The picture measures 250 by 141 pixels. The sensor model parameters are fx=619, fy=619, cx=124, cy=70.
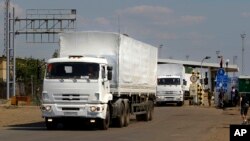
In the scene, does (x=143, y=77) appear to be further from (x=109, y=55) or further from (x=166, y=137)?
(x=166, y=137)

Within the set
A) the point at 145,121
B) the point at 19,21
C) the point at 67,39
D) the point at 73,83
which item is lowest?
the point at 145,121

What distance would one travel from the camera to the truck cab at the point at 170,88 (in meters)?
57.8

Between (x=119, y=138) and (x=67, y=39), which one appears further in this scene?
(x=67, y=39)

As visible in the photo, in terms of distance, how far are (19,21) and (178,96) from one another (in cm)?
1855

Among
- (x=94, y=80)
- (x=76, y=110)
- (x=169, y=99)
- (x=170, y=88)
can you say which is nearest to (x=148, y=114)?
(x=76, y=110)

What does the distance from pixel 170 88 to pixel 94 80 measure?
117 feet

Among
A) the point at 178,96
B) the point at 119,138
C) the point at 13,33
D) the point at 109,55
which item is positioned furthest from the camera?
the point at 13,33

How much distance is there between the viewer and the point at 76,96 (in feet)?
76.3

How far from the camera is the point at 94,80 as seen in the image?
76.0 feet

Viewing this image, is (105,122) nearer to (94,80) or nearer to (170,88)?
(94,80)

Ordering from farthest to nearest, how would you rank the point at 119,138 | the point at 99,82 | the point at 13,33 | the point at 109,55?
1. the point at 13,33
2. the point at 109,55
3. the point at 99,82
4. the point at 119,138

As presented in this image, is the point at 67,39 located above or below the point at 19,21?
below

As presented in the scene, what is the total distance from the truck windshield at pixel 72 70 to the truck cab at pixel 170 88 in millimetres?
34505

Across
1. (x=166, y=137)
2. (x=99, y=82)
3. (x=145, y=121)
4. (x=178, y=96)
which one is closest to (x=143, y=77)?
(x=145, y=121)
